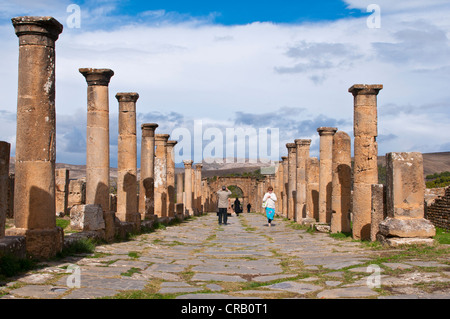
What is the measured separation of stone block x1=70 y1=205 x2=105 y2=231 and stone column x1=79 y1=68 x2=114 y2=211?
4.52 feet

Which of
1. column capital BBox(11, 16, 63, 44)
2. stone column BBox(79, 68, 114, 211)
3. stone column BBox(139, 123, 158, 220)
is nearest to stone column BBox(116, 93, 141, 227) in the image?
stone column BBox(79, 68, 114, 211)

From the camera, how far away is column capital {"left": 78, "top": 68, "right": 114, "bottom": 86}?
12.3 metres

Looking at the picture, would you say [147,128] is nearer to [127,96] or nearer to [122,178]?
[127,96]

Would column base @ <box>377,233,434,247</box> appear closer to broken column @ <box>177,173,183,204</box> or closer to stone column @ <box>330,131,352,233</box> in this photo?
stone column @ <box>330,131,352,233</box>

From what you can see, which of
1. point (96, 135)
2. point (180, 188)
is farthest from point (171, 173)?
point (96, 135)

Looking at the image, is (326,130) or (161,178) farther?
(161,178)

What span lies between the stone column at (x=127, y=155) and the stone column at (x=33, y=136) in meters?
6.61

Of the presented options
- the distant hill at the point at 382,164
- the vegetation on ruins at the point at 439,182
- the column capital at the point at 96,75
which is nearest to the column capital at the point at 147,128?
the column capital at the point at 96,75

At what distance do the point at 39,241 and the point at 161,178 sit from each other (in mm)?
13550

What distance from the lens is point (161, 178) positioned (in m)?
21.6

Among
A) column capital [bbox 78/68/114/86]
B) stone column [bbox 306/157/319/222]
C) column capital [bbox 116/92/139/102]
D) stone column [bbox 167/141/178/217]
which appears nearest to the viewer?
column capital [bbox 78/68/114/86]

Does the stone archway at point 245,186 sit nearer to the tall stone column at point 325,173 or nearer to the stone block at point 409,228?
the tall stone column at point 325,173
